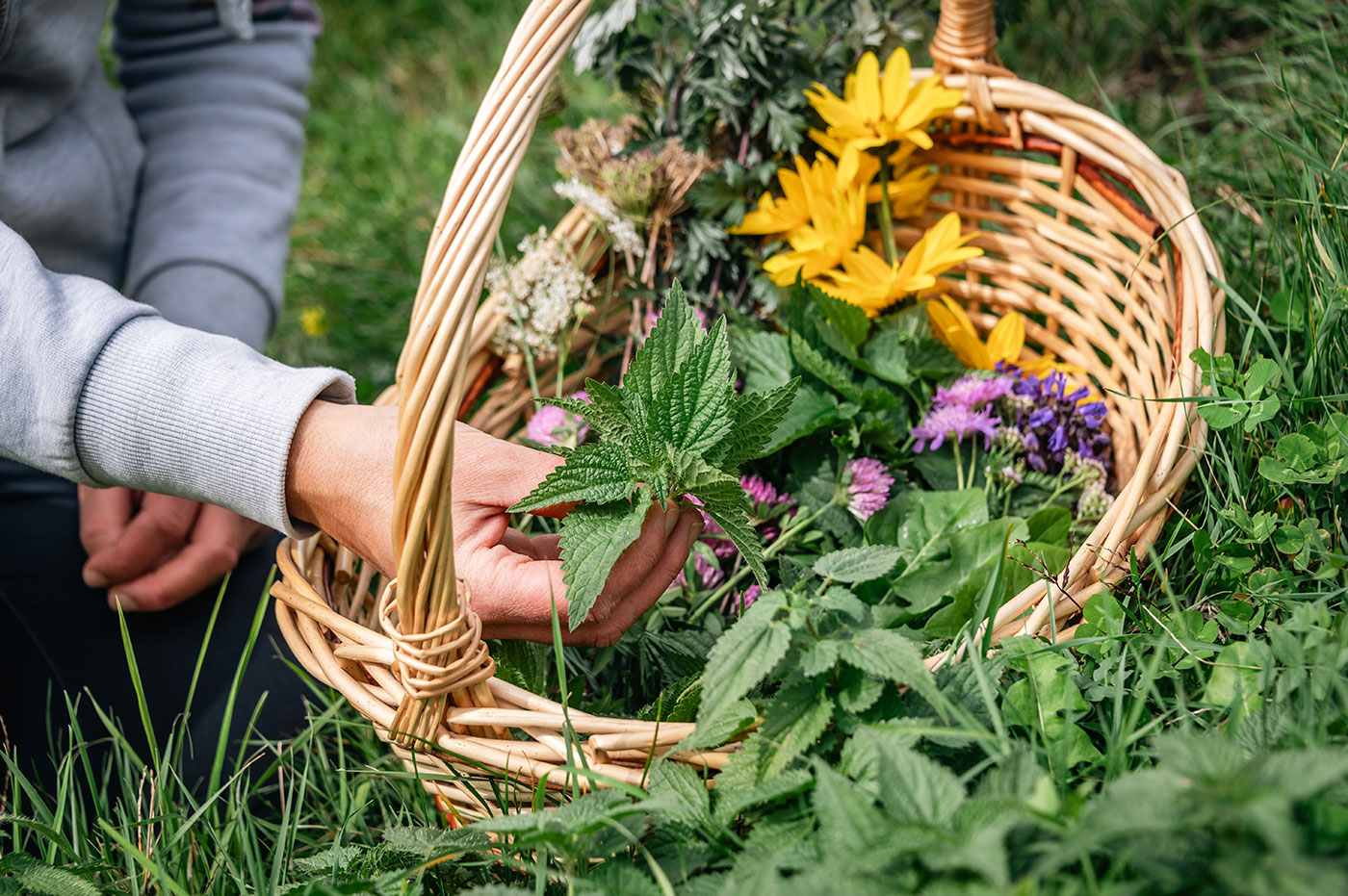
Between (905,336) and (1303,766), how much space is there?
0.70 metres

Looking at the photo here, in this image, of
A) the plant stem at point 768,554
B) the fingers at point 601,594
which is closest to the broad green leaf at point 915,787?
the fingers at point 601,594

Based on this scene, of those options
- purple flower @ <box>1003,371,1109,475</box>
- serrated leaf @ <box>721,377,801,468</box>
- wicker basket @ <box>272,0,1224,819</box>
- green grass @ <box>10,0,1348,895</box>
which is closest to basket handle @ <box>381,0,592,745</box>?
wicker basket @ <box>272,0,1224,819</box>

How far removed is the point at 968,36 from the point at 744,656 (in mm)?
859

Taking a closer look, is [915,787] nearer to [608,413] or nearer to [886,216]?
[608,413]

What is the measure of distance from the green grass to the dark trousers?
0.04 m

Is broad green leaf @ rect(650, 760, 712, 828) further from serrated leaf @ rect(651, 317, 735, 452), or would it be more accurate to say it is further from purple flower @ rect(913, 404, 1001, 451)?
purple flower @ rect(913, 404, 1001, 451)

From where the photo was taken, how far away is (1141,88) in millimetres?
1854

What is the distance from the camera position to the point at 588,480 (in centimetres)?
Answer: 75

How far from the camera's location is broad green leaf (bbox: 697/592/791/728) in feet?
2.04

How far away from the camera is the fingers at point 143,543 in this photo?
1.07 metres

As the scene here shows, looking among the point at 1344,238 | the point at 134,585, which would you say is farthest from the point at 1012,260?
the point at 134,585

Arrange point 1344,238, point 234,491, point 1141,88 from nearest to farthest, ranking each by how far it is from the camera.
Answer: point 234,491
point 1344,238
point 1141,88

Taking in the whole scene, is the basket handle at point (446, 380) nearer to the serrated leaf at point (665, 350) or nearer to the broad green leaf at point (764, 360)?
the serrated leaf at point (665, 350)

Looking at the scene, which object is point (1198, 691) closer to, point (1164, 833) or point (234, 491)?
point (1164, 833)
